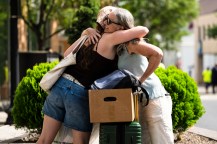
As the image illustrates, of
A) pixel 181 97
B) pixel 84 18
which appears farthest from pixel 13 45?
pixel 181 97

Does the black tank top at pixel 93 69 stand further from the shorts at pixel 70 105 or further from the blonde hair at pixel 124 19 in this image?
the blonde hair at pixel 124 19

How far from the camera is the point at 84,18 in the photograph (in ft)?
41.9

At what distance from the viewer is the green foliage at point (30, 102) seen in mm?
9531

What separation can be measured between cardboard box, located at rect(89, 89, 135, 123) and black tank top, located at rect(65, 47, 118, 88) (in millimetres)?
319

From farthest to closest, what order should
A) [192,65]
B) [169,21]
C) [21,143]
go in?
[192,65], [169,21], [21,143]

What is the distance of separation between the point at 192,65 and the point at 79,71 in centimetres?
7441

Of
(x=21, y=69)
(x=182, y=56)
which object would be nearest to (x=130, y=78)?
(x=21, y=69)

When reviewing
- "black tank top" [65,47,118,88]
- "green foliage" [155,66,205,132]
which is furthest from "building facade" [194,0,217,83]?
"black tank top" [65,47,118,88]

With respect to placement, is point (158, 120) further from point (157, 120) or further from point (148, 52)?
point (148, 52)

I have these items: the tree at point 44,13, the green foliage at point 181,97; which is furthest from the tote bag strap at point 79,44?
the tree at point 44,13

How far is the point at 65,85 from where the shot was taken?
245 inches

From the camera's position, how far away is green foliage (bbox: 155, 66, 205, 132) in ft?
30.7

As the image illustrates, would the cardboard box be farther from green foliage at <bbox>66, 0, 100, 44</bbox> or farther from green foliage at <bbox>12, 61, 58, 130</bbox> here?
green foliage at <bbox>66, 0, 100, 44</bbox>

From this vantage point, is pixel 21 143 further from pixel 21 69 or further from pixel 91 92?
pixel 21 69
